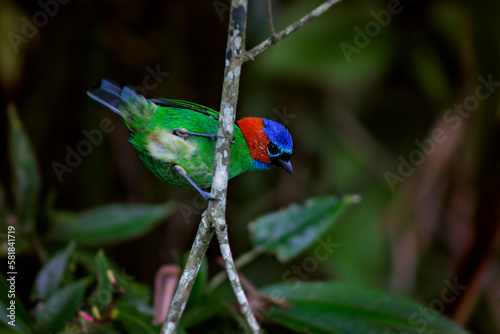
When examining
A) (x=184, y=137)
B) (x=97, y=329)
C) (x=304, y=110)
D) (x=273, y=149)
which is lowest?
(x=304, y=110)

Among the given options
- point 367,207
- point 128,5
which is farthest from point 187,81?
point 367,207

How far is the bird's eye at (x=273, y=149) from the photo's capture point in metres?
1.81

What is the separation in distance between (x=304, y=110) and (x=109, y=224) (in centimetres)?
227

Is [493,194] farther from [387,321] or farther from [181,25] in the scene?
[181,25]

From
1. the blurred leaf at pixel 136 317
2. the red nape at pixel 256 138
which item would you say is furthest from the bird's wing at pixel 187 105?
the blurred leaf at pixel 136 317

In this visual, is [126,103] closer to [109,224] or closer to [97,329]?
[97,329]

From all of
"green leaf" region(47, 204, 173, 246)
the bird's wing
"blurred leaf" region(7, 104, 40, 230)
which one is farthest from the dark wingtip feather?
"green leaf" region(47, 204, 173, 246)

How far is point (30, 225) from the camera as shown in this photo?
102 inches

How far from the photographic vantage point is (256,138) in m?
1.83

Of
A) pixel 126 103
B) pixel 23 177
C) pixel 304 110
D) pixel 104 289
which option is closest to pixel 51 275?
pixel 104 289

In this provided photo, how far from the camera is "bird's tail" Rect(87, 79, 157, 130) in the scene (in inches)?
59.8

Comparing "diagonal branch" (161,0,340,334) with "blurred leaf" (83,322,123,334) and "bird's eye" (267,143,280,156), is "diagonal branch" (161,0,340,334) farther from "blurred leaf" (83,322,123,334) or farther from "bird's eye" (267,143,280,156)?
"blurred leaf" (83,322,123,334)

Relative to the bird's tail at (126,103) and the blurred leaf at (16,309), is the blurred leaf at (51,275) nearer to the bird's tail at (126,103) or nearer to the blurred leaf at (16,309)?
the blurred leaf at (16,309)

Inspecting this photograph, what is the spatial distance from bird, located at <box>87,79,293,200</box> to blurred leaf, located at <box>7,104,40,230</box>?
3.66 ft
